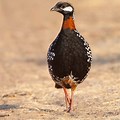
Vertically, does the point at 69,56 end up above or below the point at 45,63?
above

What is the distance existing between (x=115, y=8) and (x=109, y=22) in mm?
4394

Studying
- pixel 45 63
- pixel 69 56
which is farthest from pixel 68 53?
pixel 45 63

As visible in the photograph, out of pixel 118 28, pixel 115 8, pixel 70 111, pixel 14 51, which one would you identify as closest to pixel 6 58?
pixel 14 51

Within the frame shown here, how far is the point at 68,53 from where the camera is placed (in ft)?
33.3

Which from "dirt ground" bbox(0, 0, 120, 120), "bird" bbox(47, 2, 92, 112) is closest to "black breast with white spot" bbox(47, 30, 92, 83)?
"bird" bbox(47, 2, 92, 112)

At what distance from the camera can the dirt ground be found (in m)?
10.8

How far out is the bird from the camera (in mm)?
10172

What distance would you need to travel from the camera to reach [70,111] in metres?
10.6

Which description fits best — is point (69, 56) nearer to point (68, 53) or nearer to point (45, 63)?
point (68, 53)

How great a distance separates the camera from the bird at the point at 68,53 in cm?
1017

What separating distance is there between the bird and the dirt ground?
68cm

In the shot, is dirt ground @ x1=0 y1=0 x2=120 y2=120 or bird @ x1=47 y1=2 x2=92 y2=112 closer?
bird @ x1=47 y1=2 x2=92 y2=112

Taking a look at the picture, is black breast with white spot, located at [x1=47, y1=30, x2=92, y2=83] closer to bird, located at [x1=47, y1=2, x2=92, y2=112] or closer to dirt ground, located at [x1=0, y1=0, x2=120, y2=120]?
bird, located at [x1=47, y1=2, x2=92, y2=112]

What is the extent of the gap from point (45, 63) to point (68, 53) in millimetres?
9536
